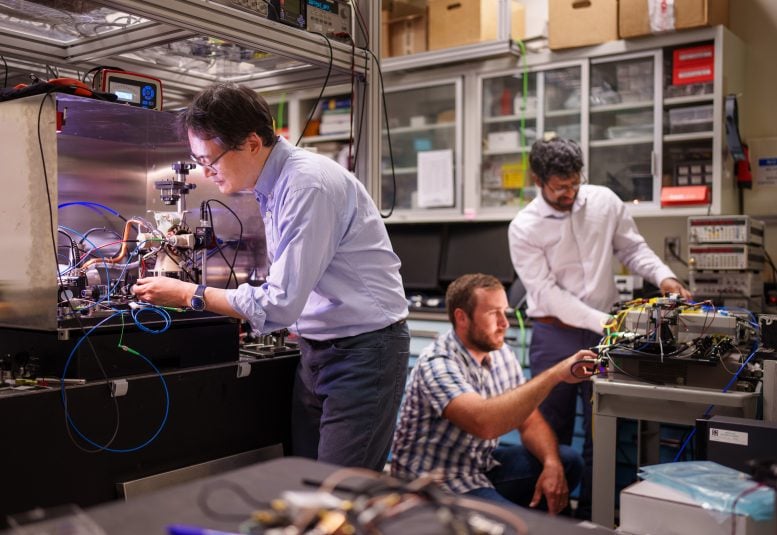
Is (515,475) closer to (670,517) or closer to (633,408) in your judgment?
(633,408)

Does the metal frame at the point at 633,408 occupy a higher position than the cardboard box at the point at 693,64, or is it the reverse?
the cardboard box at the point at 693,64

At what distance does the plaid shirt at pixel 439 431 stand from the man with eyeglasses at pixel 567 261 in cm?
83

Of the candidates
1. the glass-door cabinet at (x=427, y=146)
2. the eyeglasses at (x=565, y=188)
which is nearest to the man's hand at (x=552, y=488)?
the eyeglasses at (x=565, y=188)

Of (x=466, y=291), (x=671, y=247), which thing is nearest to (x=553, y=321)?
(x=466, y=291)

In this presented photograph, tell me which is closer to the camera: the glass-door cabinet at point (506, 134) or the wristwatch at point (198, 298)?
the wristwatch at point (198, 298)

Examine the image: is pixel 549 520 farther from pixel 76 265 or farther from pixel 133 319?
pixel 76 265

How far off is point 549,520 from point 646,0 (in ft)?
11.1

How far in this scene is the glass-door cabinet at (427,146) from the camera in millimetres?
4441

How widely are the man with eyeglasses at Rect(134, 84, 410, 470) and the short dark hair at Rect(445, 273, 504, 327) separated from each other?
521mm

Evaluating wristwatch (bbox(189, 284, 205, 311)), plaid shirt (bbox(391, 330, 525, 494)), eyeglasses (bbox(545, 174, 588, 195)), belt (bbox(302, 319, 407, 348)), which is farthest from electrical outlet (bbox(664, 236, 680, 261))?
wristwatch (bbox(189, 284, 205, 311))

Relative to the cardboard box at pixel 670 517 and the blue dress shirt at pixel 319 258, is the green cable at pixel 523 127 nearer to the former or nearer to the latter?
the blue dress shirt at pixel 319 258

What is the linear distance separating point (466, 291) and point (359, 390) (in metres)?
0.72

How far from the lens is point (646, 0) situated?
12.1 feet

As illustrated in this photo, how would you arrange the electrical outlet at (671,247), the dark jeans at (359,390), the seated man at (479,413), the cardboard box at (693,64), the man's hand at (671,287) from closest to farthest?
the dark jeans at (359,390) < the seated man at (479,413) < the man's hand at (671,287) < the cardboard box at (693,64) < the electrical outlet at (671,247)
